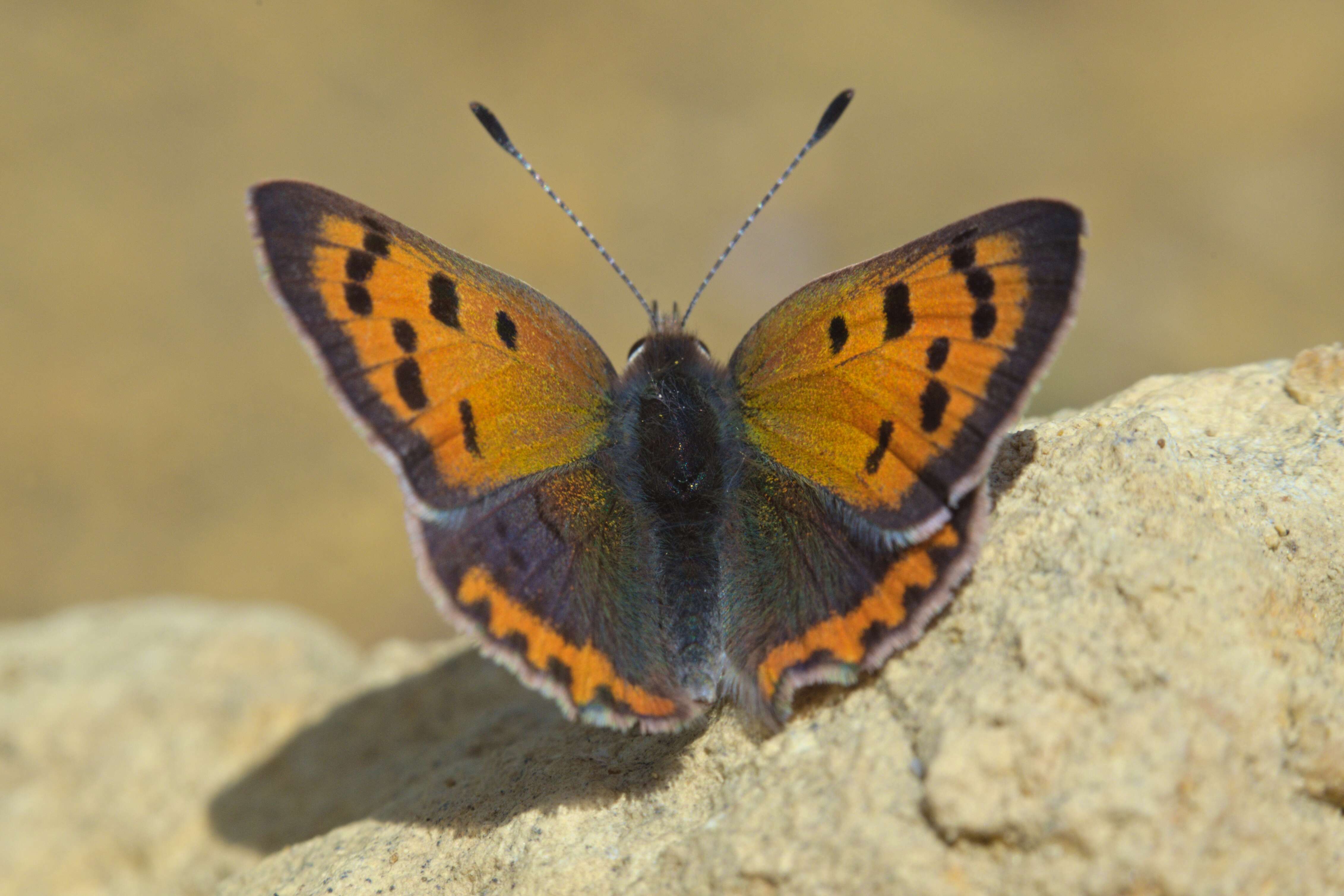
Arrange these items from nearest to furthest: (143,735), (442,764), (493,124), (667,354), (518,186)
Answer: (667,354) < (493,124) < (442,764) < (143,735) < (518,186)

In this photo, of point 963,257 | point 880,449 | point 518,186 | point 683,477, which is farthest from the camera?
point 518,186

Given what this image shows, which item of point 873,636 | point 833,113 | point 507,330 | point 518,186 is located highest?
point 518,186

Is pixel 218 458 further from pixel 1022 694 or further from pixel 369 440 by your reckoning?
pixel 1022 694

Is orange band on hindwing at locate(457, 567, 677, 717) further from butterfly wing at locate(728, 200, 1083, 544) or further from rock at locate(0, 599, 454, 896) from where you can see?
rock at locate(0, 599, 454, 896)

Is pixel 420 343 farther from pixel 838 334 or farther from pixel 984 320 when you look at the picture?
pixel 984 320

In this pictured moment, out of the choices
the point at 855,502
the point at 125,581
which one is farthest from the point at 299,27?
the point at 855,502

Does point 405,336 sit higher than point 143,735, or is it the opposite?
point 405,336

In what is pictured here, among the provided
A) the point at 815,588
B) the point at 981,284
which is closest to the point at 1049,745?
the point at 815,588

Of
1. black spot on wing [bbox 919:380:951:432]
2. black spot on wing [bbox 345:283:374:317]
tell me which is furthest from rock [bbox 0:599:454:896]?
black spot on wing [bbox 919:380:951:432]
